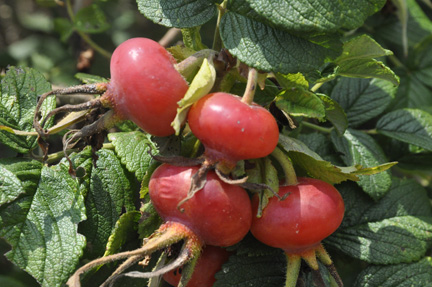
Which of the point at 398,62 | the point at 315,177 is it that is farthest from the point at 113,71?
the point at 398,62

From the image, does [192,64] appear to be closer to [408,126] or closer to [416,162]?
[408,126]

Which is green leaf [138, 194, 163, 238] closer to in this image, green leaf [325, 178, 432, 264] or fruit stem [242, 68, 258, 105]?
fruit stem [242, 68, 258, 105]

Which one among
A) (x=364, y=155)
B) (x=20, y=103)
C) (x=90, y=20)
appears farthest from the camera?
(x=90, y=20)

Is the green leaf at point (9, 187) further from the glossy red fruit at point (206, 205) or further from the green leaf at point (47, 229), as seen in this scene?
the glossy red fruit at point (206, 205)

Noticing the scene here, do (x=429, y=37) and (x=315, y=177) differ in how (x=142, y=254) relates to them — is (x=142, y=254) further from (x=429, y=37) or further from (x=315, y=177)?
(x=429, y=37)

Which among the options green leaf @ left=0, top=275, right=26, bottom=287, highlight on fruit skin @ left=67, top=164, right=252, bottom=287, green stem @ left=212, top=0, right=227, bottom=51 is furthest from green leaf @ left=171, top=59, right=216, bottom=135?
green leaf @ left=0, top=275, right=26, bottom=287

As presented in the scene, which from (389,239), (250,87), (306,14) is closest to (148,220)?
(250,87)
